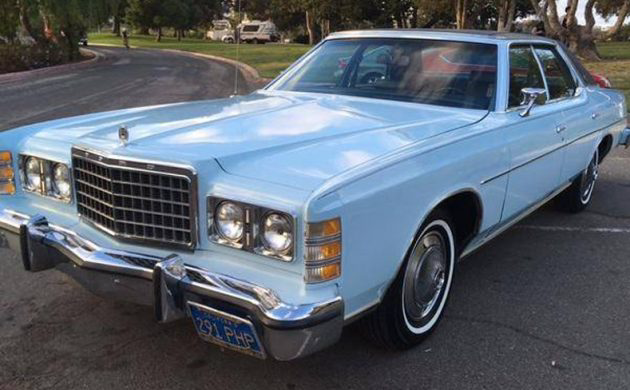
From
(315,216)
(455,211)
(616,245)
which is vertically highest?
(315,216)

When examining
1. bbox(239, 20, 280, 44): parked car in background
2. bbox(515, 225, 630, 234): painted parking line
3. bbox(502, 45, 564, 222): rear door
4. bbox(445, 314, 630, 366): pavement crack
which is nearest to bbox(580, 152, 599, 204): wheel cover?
bbox(515, 225, 630, 234): painted parking line

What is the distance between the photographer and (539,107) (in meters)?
4.31

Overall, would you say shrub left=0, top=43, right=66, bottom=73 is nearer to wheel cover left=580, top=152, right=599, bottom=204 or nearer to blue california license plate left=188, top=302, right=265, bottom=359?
wheel cover left=580, top=152, right=599, bottom=204

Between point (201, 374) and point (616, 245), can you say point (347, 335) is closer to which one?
point (201, 374)

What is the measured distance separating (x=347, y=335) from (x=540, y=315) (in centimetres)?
119

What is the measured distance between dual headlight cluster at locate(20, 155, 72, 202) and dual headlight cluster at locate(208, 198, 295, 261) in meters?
1.02

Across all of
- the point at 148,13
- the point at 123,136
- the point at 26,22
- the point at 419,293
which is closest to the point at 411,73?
the point at 419,293

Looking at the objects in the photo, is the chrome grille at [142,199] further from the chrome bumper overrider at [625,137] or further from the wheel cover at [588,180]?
the chrome bumper overrider at [625,137]

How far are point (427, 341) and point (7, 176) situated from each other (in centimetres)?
245

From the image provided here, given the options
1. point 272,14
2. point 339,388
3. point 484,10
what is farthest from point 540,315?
point 272,14

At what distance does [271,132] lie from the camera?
3.16 meters

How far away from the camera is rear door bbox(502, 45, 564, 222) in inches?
151

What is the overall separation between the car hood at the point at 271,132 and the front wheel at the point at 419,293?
1.68 ft

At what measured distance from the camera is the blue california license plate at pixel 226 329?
2398 mm
